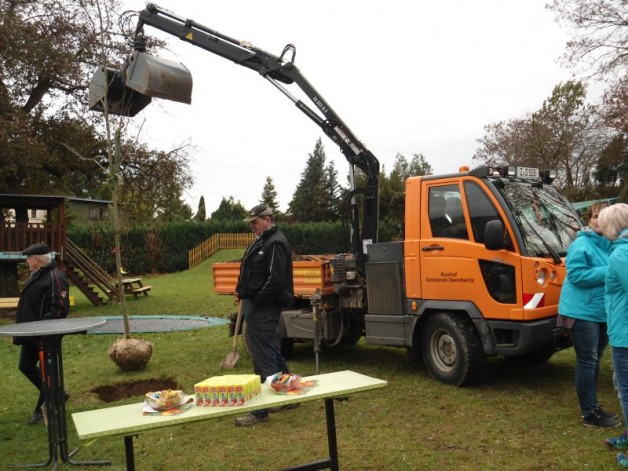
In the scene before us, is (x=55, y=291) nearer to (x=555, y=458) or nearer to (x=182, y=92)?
(x=182, y=92)

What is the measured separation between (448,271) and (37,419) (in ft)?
15.4

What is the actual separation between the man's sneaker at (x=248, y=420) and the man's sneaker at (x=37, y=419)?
2124 millimetres

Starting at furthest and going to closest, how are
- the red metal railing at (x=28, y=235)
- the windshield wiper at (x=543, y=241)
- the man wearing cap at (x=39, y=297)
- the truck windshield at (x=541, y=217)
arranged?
the red metal railing at (x=28, y=235) → the truck windshield at (x=541, y=217) → the windshield wiper at (x=543, y=241) → the man wearing cap at (x=39, y=297)

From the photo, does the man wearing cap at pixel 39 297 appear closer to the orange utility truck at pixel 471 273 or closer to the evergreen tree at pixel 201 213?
the orange utility truck at pixel 471 273

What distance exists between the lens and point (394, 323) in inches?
291

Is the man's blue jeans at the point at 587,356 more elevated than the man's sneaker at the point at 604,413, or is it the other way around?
the man's blue jeans at the point at 587,356

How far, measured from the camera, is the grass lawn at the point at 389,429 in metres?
A: 4.81

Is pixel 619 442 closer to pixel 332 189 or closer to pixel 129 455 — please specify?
pixel 129 455

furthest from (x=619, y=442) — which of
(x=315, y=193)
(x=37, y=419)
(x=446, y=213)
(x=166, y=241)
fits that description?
(x=315, y=193)

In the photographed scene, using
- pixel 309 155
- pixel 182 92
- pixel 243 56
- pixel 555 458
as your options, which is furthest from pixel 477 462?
pixel 309 155

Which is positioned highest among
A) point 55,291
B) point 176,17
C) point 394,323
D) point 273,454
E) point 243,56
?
point 176,17

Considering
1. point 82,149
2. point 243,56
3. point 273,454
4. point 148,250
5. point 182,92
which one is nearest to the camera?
point 273,454

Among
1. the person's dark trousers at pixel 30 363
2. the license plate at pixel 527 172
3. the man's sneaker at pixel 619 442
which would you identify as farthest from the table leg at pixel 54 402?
the license plate at pixel 527 172

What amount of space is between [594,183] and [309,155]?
109 ft
